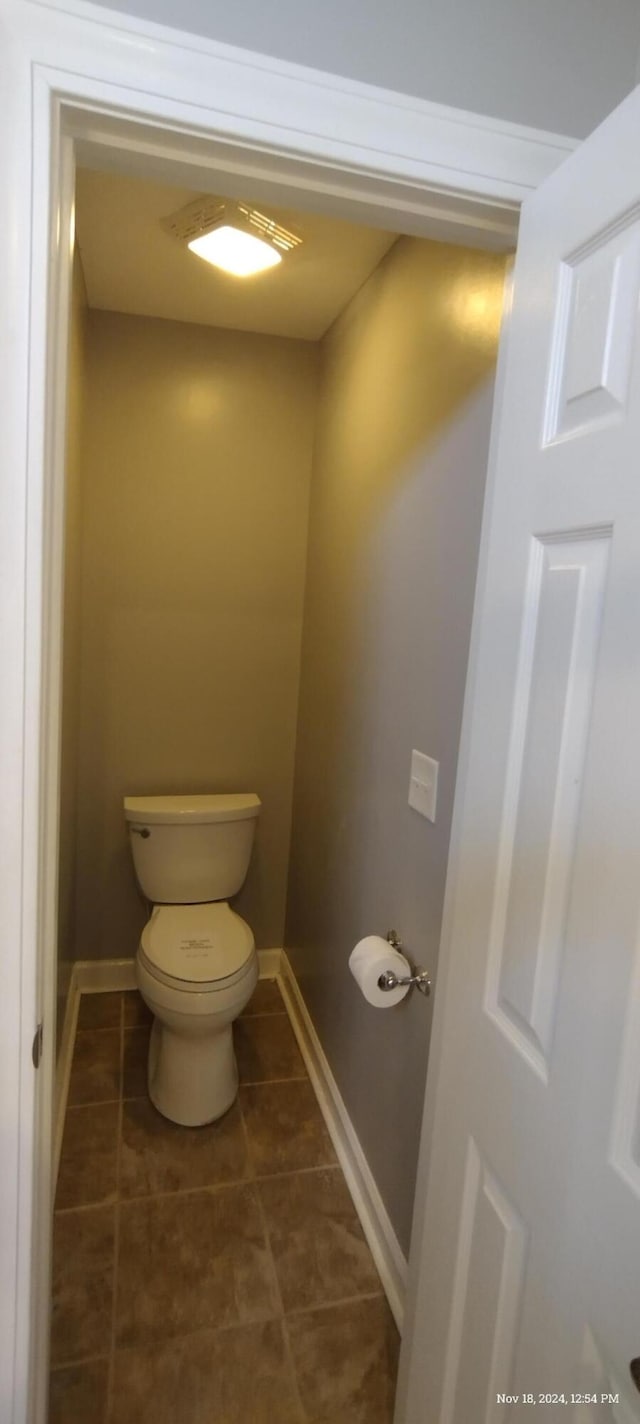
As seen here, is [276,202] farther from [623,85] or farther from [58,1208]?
[58,1208]

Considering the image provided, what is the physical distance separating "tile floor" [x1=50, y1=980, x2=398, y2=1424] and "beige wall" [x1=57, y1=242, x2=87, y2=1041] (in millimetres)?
433

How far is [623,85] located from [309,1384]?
215cm

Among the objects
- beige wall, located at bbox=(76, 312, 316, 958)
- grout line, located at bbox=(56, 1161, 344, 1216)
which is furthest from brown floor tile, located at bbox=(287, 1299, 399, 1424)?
beige wall, located at bbox=(76, 312, 316, 958)

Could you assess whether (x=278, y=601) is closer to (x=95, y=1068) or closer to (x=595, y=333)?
(x=95, y=1068)

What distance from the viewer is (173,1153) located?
1.88 metres

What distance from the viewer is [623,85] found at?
2.88 feet

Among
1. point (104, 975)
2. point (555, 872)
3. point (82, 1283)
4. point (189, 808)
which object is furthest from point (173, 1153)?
point (555, 872)

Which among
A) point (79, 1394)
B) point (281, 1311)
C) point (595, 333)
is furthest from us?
point (281, 1311)

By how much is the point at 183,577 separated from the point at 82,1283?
1.88 meters

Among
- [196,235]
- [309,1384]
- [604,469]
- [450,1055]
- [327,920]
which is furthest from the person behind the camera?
[327,920]

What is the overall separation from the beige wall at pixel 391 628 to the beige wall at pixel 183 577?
20 centimetres

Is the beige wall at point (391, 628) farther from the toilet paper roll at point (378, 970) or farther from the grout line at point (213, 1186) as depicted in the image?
the grout line at point (213, 1186)

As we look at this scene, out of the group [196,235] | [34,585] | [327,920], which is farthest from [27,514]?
[327,920]

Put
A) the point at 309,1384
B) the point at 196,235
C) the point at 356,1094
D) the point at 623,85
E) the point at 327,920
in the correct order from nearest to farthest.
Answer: the point at 623,85 → the point at 309,1384 → the point at 196,235 → the point at 356,1094 → the point at 327,920
